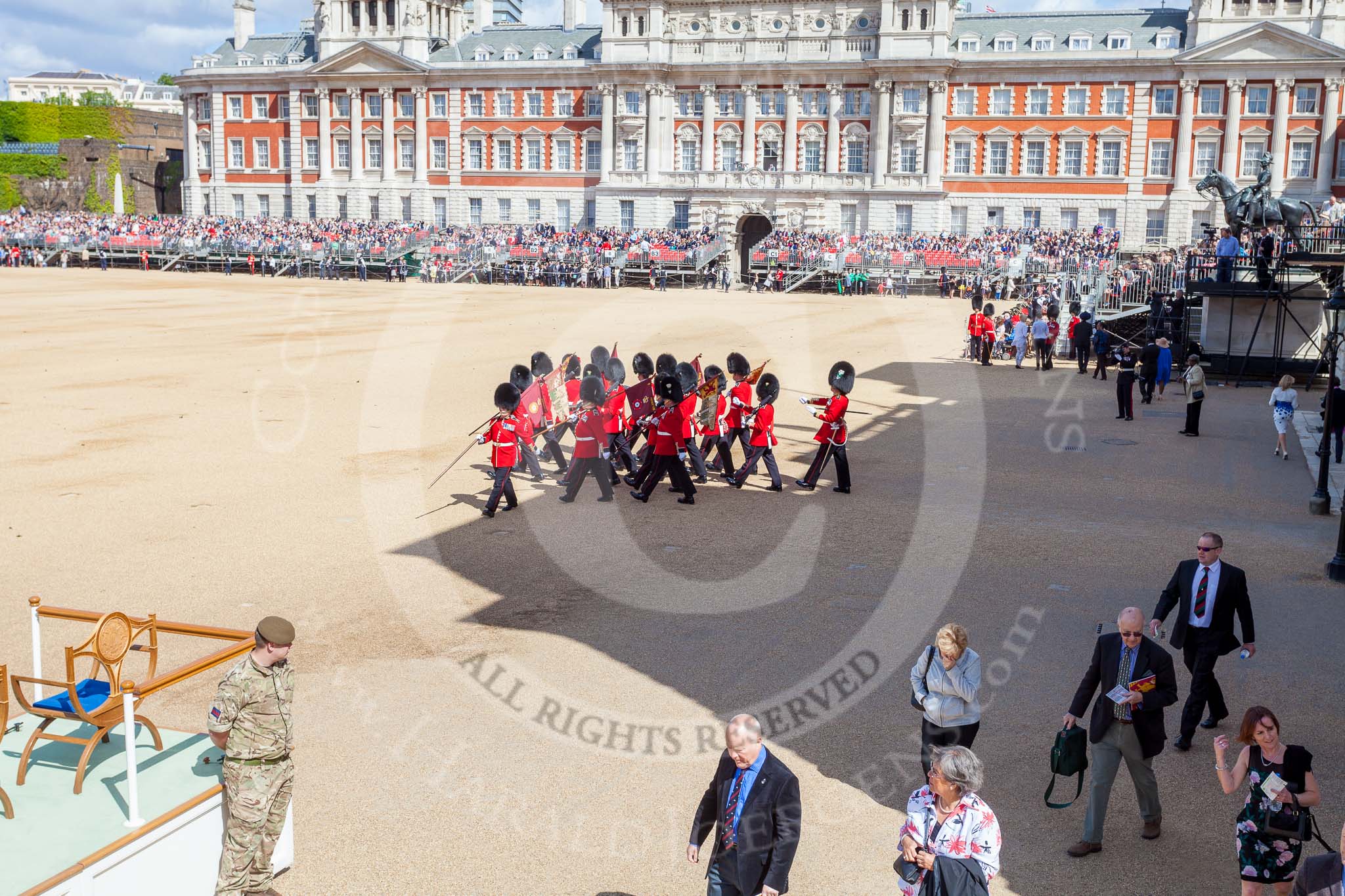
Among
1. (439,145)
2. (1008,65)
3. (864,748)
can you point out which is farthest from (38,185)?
(864,748)

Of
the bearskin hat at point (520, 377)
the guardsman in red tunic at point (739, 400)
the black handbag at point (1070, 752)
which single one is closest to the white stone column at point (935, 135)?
the guardsman in red tunic at point (739, 400)

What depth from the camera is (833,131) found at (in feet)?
238

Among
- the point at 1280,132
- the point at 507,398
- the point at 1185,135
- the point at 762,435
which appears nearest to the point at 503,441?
the point at 507,398

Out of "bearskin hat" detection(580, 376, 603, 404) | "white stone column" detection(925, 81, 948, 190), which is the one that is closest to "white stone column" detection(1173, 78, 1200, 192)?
"white stone column" detection(925, 81, 948, 190)

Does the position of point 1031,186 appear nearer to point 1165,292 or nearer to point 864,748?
point 1165,292

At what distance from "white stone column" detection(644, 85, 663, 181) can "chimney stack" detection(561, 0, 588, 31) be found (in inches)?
436

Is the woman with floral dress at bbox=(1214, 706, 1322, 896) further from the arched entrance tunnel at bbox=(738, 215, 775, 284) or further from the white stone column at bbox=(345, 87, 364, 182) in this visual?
the white stone column at bbox=(345, 87, 364, 182)

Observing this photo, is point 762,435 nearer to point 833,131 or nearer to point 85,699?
point 85,699

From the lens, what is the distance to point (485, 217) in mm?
80500

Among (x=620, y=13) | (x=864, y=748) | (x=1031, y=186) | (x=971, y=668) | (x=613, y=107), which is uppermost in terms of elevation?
(x=620, y=13)

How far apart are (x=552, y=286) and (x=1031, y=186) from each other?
92.4 feet

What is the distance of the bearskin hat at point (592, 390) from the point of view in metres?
15.5

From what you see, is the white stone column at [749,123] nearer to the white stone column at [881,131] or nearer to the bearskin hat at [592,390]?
the white stone column at [881,131]

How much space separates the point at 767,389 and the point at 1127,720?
10.1 meters
